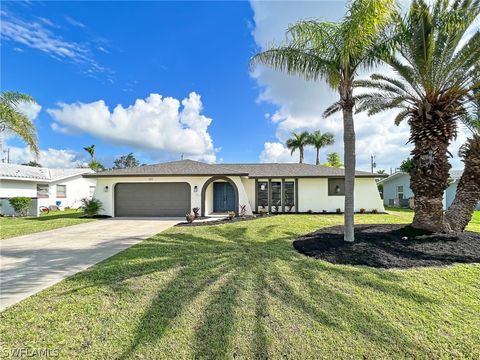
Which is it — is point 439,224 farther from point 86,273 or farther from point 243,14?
point 243,14

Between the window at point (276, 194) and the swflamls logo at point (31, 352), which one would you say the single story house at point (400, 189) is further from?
the swflamls logo at point (31, 352)

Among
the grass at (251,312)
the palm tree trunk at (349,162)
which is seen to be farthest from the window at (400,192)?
the grass at (251,312)

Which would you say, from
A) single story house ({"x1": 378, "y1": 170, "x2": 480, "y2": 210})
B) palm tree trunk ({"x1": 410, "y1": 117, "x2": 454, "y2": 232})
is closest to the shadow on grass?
palm tree trunk ({"x1": 410, "y1": 117, "x2": 454, "y2": 232})

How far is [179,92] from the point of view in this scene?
61.5 ft

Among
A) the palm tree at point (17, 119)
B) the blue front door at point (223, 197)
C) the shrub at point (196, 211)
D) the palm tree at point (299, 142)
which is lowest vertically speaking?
the shrub at point (196, 211)

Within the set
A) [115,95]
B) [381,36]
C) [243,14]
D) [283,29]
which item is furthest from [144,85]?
[381,36]

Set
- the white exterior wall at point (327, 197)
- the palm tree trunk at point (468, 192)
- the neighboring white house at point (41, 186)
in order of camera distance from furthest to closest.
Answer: the neighboring white house at point (41, 186) → the white exterior wall at point (327, 197) → the palm tree trunk at point (468, 192)

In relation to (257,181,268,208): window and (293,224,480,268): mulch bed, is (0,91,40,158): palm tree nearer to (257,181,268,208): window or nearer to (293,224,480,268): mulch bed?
(257,181,268,208): window

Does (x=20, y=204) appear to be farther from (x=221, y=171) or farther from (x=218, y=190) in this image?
(x=221, y=171)

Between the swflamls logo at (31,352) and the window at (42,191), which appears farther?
the window at (42,191)

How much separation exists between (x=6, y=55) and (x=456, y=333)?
57.6 feet

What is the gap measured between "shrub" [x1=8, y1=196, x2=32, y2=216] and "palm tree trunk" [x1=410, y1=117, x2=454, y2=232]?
25.2m

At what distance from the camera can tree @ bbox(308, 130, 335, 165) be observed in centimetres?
3416

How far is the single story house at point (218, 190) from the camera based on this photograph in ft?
51.2
